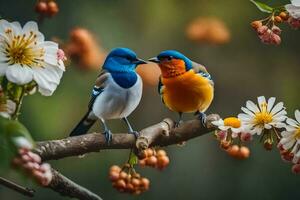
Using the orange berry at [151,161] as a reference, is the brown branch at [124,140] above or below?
above

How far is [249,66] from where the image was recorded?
81.3 inches

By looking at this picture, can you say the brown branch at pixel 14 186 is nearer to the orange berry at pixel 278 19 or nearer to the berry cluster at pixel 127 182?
the berry cluster at pixel 127 182

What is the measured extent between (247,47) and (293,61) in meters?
0.13

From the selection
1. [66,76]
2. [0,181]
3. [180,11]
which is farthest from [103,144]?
[180,11]

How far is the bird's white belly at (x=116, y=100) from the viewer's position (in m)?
0.77

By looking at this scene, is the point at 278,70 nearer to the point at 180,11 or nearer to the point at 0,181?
the point at 180,11

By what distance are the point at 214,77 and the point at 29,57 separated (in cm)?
141

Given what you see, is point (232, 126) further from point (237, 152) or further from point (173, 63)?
point (173, 63)

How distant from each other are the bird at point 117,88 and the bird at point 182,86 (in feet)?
0.20

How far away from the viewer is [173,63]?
851 millimetres

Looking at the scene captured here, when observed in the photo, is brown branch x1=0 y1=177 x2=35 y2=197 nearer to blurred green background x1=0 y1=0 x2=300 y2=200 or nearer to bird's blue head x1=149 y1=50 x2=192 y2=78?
bird's blue head x1=149 y1=50 x2=192 y2=78

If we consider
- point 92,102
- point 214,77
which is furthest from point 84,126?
point 214,77

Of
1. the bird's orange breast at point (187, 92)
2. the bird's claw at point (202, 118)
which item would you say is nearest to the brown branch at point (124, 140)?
the bird's claw at point (202, 118)

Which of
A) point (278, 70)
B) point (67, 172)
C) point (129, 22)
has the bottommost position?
point (67, 172)
